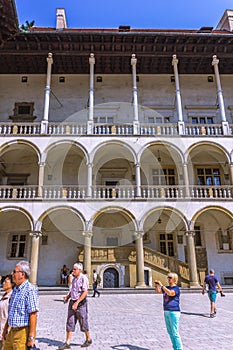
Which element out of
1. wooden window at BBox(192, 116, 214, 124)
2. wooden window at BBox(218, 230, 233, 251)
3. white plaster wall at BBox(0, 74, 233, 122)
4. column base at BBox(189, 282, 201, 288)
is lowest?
column base at BBox(189, 282, 201, 288)

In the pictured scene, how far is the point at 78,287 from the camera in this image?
5684 millimetres

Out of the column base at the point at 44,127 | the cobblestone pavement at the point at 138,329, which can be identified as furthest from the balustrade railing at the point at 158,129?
the cobblestone pavement at the point at 138,329

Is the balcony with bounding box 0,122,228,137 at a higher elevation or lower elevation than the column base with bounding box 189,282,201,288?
higher

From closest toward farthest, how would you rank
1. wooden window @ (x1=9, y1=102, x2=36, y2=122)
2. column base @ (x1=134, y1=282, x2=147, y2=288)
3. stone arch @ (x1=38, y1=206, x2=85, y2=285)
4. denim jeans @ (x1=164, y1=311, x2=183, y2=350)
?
denim jeans @ (x1=164, y1=311, x2=183, y2=350)
column base @ (x1=134, y1=282, x2=147, y2=288)
stone arch @ (x1=38, y1=206, x2=85, y2=285)
wooden window @ (x1=9, y1=102, x2=36, y2=122)

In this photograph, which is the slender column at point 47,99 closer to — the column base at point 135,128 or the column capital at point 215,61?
the column base at point 135,128

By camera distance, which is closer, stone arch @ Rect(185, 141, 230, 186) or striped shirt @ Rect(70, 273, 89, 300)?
striped shirt @ Rect(70, 273, 89, 300)

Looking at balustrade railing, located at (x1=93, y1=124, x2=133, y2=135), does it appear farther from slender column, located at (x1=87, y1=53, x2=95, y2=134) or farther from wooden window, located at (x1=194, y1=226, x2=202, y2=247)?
wooden window, located at (x1=194, y1=226, x2=202, y2=247)

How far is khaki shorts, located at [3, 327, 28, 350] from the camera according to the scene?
337cm

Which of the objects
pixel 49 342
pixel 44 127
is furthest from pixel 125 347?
pixel 44 127

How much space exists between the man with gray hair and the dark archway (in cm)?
1222

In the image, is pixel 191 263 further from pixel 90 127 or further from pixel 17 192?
pixel 17 192

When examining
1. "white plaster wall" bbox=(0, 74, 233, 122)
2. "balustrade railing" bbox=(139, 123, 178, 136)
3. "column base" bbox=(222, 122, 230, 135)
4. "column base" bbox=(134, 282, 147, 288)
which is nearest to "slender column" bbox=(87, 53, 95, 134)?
"white plaster wall" bbox=(0, 74, 233, 122)

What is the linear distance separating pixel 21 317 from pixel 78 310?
2.33m

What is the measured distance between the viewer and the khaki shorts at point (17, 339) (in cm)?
337
